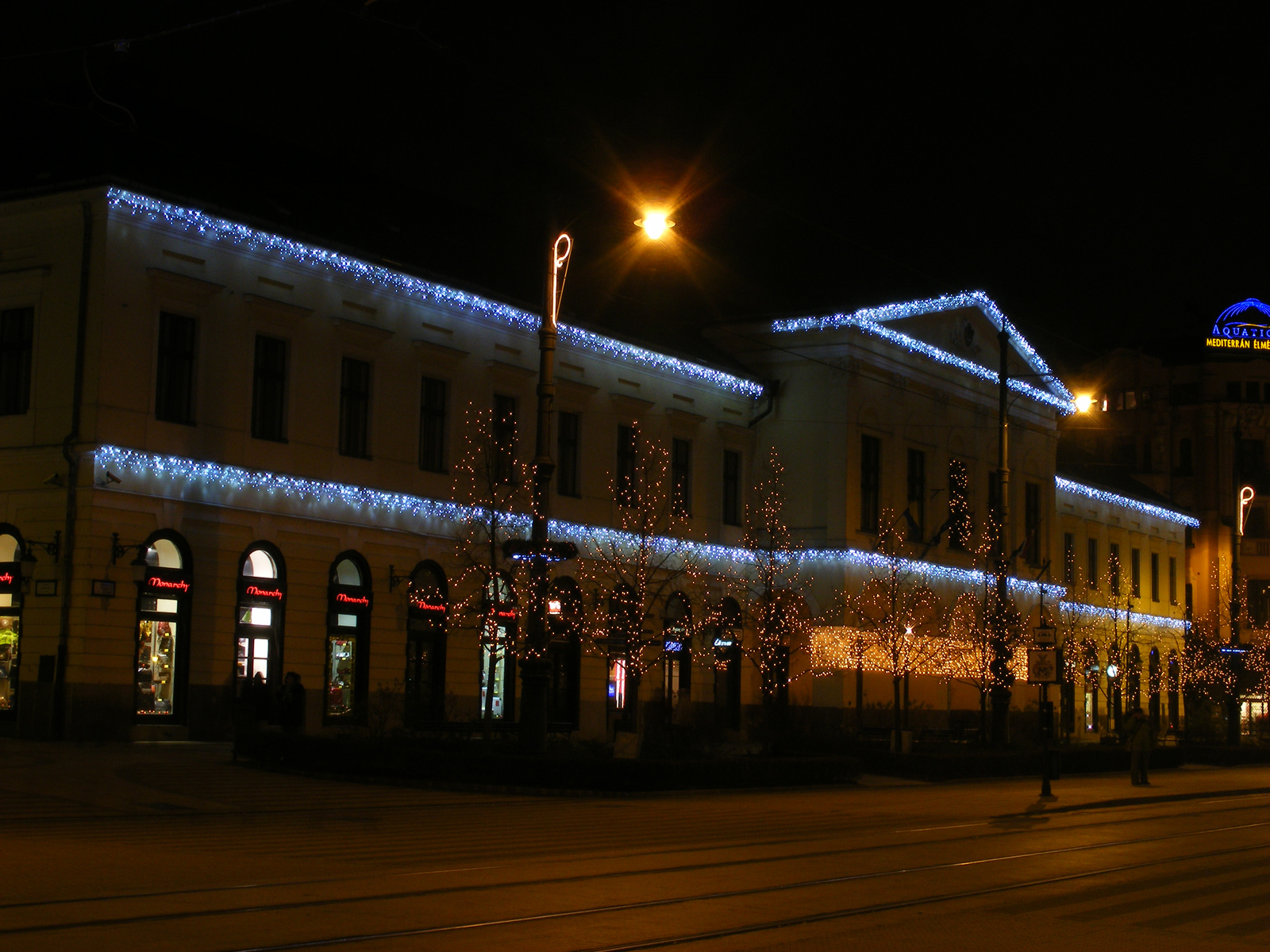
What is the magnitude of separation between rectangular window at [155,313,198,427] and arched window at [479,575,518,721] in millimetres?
7568

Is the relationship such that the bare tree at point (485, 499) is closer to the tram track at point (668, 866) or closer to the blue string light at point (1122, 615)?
the tram track at point (668, 866)

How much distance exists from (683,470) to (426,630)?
12.9 metres

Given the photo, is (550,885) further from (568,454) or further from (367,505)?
(568,454)

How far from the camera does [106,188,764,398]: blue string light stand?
1313 inches

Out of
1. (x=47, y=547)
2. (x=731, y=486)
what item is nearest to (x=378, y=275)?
(x=47, y=547)

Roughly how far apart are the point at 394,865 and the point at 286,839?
2.64 metres

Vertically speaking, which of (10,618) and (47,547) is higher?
(47,547)

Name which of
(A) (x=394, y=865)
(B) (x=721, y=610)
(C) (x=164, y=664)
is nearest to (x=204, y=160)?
(C) (x=164, y=664)

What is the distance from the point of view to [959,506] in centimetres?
5819

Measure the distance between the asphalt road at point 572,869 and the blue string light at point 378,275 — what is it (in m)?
11.5

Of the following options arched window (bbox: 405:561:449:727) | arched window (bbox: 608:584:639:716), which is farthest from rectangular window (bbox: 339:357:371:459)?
arched window (bbox: 608:584:639:716)

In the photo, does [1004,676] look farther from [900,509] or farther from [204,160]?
[204,160]

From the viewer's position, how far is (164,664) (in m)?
33.6

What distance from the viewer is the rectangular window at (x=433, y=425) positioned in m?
40.8
